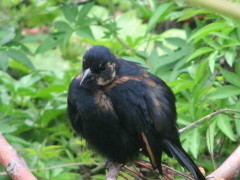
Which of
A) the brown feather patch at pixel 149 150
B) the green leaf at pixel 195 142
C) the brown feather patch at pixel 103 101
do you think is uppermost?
the brown feather patch at pixel 103 101

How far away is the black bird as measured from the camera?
1935mm

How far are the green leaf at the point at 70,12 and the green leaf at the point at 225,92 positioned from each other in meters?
1.08

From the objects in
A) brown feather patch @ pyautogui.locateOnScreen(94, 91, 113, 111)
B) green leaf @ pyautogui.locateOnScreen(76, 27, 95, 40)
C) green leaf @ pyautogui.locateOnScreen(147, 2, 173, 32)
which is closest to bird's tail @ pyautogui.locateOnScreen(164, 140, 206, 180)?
brown feather patch @ pyautogui.locateOnScreen(94, 91, 113, 111)

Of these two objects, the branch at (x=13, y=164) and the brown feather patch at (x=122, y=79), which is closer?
the branch at (x=13, y=164)

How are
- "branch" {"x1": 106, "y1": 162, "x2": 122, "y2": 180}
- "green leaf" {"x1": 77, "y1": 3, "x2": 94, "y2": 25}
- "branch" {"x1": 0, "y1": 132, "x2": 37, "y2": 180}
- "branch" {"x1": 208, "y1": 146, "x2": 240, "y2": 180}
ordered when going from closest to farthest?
"branch" {"x1": 0, "y1": 132, "x2": 37, "y2": 180}, "branch" {"x1": 208, "y1": 146, "x2": 240, "y2": 180}, "branch" {"x1": 106, "y1": 162, "x2": 122, "y2": 180}, "green leaf" {"x1": 77, "y1": 3, "x2": 94, "y2": 25}

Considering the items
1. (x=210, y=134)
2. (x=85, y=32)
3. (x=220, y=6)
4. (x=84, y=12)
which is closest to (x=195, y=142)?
(x=210, y=134)

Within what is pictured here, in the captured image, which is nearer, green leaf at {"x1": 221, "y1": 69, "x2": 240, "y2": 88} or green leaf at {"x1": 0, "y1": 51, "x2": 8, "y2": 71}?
green leaf at {"x1": 221, "y1": 69, "x2": 240, "y2": 88}

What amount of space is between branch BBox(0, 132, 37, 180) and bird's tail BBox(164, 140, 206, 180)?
0.75m

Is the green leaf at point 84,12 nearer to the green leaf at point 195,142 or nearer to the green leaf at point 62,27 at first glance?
the green leaf at point 62,27

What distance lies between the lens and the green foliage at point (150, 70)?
2.10 meters

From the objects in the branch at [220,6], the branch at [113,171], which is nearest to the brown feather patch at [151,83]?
the branch at [113,171]

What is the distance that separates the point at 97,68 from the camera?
6.41ft

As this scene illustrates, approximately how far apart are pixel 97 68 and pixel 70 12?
86 cm

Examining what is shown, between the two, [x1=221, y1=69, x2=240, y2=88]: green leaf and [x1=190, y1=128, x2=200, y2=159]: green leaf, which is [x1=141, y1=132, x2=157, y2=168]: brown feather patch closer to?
[x1=190, y1=128, x2=200, y2=159]: green leaf
